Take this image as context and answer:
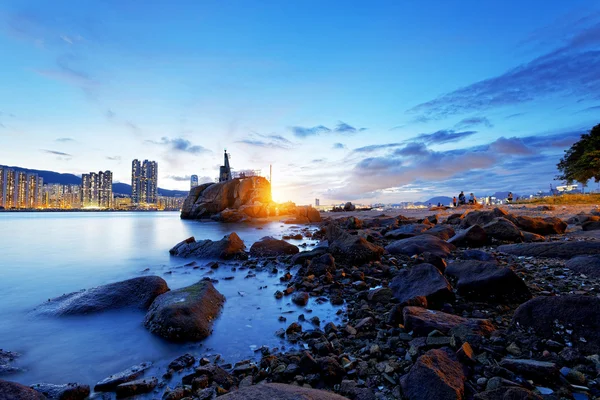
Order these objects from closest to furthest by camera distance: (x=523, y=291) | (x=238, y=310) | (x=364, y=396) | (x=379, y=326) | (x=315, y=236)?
(x=364, y=396), (x=379, y=326), (x=523, y=291), (x=238, y=310), (x=315, y=236)

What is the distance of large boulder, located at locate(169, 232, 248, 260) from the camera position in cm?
1295

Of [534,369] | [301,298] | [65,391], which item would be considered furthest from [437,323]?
[65,391]

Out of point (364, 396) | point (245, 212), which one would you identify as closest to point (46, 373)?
point (364, 396)

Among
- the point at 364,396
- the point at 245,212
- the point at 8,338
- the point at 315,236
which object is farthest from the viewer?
the point at 245,212

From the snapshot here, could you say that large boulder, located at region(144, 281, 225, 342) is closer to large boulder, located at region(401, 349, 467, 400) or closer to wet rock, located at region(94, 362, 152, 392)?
wet rock, located at region(94, 362, 152, 392)

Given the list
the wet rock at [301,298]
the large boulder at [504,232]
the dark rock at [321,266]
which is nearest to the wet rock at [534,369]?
the wet rock at [301,298]

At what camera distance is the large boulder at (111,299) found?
645cm

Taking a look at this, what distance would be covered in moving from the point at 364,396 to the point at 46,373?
4675mm

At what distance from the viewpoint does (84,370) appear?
4.16 metres

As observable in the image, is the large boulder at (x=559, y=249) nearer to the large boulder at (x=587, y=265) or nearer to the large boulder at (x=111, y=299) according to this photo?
the large boulder at (x=587, y=265)

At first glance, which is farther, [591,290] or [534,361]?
[591,290]

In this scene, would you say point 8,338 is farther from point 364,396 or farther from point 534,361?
point 534,361

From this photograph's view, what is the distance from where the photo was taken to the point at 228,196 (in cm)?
7288

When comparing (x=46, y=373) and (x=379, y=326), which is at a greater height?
(x=379, y=326)
